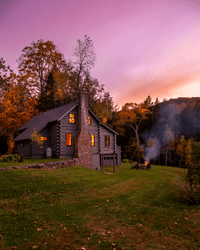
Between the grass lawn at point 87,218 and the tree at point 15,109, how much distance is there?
21155mm

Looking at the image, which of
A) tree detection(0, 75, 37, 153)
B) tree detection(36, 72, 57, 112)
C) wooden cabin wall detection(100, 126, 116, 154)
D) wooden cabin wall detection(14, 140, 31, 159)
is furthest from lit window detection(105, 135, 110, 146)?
tree detection(0, 75, 37, 153)

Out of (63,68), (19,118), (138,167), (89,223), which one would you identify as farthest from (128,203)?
(63,68)

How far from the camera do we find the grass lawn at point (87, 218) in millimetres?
6180

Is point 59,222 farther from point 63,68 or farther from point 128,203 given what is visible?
point 63,68

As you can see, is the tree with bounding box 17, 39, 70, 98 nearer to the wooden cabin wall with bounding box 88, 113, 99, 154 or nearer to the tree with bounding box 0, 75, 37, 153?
the tree with bounding box 0, 75, 37, 153

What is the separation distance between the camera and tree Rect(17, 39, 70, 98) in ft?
125

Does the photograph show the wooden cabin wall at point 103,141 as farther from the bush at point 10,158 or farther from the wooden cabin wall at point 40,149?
the bush at point 10,158

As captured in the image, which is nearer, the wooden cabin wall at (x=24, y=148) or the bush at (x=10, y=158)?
the bush at (x=10, y=158)

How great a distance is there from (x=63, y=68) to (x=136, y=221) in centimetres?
3598

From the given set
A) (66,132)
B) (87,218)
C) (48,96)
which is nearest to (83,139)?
(66,132)

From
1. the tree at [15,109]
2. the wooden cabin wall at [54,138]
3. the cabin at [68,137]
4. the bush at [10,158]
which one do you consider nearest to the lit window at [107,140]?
the cabin at [68,137]

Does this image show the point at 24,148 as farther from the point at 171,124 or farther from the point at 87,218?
the point at 171,124

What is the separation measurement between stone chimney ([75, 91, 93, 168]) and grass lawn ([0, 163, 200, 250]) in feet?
34.0

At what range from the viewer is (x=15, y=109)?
106 ft
